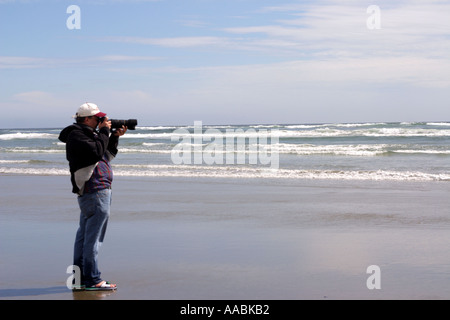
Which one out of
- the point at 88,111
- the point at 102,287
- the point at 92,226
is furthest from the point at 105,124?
the point at 102,287

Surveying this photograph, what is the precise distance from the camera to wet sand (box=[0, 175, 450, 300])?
4.75 m

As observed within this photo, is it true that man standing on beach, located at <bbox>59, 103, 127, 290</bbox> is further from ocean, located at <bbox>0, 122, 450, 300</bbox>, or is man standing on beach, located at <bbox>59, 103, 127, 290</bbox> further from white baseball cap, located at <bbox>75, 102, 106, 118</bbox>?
ocean, located at <bbox>0, 122, 450, 300</bbox>

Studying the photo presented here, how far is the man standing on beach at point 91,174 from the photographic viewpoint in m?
4.53

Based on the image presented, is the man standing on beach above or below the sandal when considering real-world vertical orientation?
above

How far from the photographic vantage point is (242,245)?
251 inches

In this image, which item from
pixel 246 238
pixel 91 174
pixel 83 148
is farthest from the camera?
pixel 246 238

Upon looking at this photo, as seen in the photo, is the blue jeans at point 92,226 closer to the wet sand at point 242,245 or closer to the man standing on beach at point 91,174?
the man standing on beach at point 91,174

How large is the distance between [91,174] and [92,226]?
0.44m

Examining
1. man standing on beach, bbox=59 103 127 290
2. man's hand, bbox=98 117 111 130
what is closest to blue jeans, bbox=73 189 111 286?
man standing on beach, bbox=59 103 127 290

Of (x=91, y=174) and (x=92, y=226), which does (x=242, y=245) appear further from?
(x=91, y=174)

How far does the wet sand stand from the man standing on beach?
0.32 meters

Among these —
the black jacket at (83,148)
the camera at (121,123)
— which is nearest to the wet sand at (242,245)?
the black jacket at (83,148)
